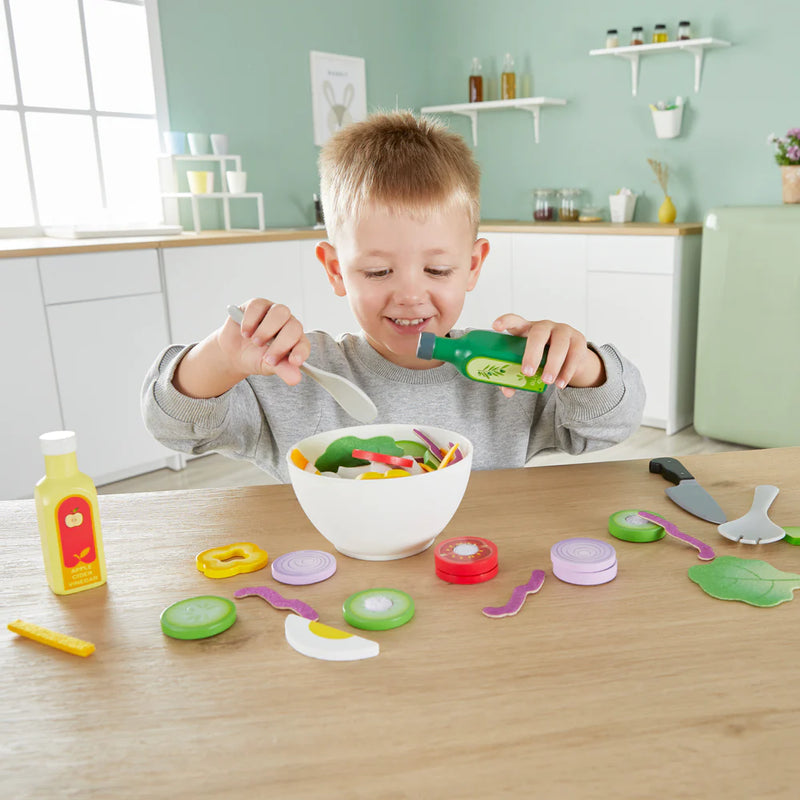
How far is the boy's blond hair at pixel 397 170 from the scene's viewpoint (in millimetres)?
982

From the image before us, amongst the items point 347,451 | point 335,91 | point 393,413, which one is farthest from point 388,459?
point 335,91

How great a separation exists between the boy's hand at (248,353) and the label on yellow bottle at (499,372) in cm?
16

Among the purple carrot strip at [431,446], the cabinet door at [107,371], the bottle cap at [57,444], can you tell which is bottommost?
the cabinet door at [107,371]

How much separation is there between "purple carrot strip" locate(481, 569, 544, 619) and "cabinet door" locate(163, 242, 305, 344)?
2.38 metres

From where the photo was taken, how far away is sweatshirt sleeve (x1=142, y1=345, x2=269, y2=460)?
920 millimetres

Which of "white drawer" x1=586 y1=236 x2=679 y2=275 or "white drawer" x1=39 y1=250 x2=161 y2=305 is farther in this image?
"white drawer" x1=586 y1=236 x2=679 y2=275

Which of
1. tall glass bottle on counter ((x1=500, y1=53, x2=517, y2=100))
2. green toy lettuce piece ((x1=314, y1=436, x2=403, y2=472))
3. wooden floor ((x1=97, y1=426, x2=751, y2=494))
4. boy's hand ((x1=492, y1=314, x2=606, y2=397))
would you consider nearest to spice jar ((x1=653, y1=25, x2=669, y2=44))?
tall glass bottle on counter ((x1=500, y1=53, x2=517, y2=100))

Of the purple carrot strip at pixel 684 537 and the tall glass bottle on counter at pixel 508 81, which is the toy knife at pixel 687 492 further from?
the tall glass bottle on counter at pixel 508 81

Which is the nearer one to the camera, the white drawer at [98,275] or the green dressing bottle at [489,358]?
the green dressing bottle at [489,358]

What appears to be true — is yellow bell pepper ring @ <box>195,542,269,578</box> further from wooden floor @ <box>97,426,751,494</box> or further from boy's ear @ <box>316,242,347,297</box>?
wooden floor @ <box>97,426,751,494</box>

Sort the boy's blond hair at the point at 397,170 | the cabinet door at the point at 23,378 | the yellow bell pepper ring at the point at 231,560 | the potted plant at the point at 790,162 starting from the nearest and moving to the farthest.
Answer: the yellow bell pepper ring at the point at 231,560
the boy's blond hair at the point at 397,170
the cabinet door at the point at 23,378
the potted plant at the point at 790,162

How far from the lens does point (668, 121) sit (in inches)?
128

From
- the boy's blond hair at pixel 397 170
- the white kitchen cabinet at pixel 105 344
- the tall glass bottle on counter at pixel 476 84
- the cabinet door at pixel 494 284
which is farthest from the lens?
the tall glass bottle on counter at pixel 476 84

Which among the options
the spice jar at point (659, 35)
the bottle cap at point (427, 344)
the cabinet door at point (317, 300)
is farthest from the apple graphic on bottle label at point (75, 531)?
the spice jar at point (659, 35)
